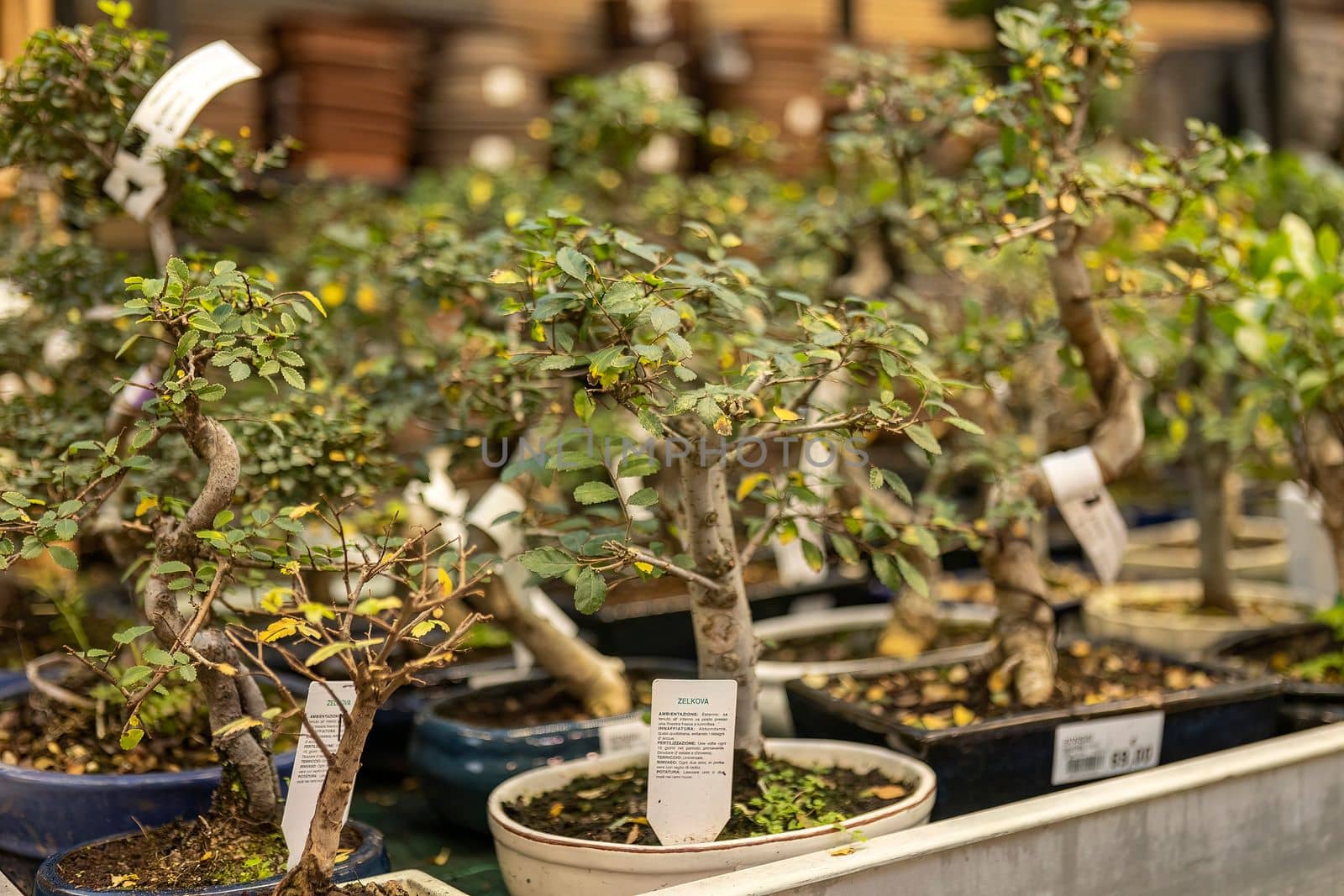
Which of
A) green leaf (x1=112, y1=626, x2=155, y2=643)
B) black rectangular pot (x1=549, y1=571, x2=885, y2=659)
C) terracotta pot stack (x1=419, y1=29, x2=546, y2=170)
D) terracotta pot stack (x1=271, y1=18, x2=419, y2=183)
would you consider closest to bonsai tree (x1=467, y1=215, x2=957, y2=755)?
green leaf (x1=112, y1=626, x2=155, y2=643)

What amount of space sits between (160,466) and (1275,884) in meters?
1.38

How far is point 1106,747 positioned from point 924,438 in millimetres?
553

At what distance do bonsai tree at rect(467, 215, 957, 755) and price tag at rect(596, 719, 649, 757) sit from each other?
25 cm

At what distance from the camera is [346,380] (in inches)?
69.4

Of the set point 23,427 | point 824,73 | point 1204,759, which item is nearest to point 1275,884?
point 1204,759

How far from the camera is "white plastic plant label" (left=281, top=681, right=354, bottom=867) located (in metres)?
1.19

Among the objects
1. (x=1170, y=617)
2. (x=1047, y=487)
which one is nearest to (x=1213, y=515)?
(x=1170, y=617)

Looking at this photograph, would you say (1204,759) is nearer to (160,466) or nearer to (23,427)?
(160,466)

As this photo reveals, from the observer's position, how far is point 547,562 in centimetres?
124

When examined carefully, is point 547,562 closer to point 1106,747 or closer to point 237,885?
point 237,885

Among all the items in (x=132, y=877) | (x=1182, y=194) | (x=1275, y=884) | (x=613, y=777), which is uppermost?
(x=1182, y=194)

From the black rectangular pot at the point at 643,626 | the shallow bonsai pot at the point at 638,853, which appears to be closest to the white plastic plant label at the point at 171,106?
the shallow bonsai pot at the point at 638,853

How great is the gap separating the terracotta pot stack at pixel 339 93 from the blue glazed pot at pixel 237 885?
6.07 ft

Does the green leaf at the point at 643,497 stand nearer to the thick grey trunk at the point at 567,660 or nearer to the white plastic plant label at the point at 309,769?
the white plastic plant label at the point at 309,769
